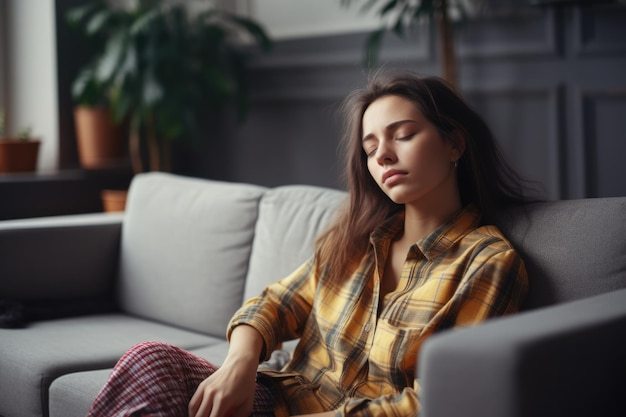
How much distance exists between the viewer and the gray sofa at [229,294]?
1107 mm

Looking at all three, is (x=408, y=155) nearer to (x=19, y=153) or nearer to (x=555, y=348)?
A: (x=555, y=348)

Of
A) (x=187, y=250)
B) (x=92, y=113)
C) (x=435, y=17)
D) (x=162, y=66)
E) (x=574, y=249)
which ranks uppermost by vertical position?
(x=435, y=17)

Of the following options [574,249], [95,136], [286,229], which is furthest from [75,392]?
[95,136]

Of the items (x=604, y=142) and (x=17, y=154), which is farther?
(x=17, y=154)

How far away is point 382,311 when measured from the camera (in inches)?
→ 62.1

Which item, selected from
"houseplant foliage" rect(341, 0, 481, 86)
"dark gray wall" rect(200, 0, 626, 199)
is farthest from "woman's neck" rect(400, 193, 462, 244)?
"houseplant foliage" rect(341, 0, 481, 86)

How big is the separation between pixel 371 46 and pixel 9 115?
1.82m

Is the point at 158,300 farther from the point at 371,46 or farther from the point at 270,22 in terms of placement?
the point at 270,22

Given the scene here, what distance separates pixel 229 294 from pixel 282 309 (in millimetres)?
662

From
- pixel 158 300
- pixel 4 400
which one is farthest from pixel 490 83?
pixel 4 400

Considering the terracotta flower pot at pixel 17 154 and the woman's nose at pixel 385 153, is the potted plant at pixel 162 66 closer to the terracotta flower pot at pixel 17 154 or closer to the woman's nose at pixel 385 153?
the terracotta flower pot at pixel 17 154

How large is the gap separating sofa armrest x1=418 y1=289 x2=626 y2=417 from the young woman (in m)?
0.23

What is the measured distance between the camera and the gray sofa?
111cm

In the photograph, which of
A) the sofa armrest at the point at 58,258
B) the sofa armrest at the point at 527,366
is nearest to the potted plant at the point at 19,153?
the sofa armrest at the point at 58,258
